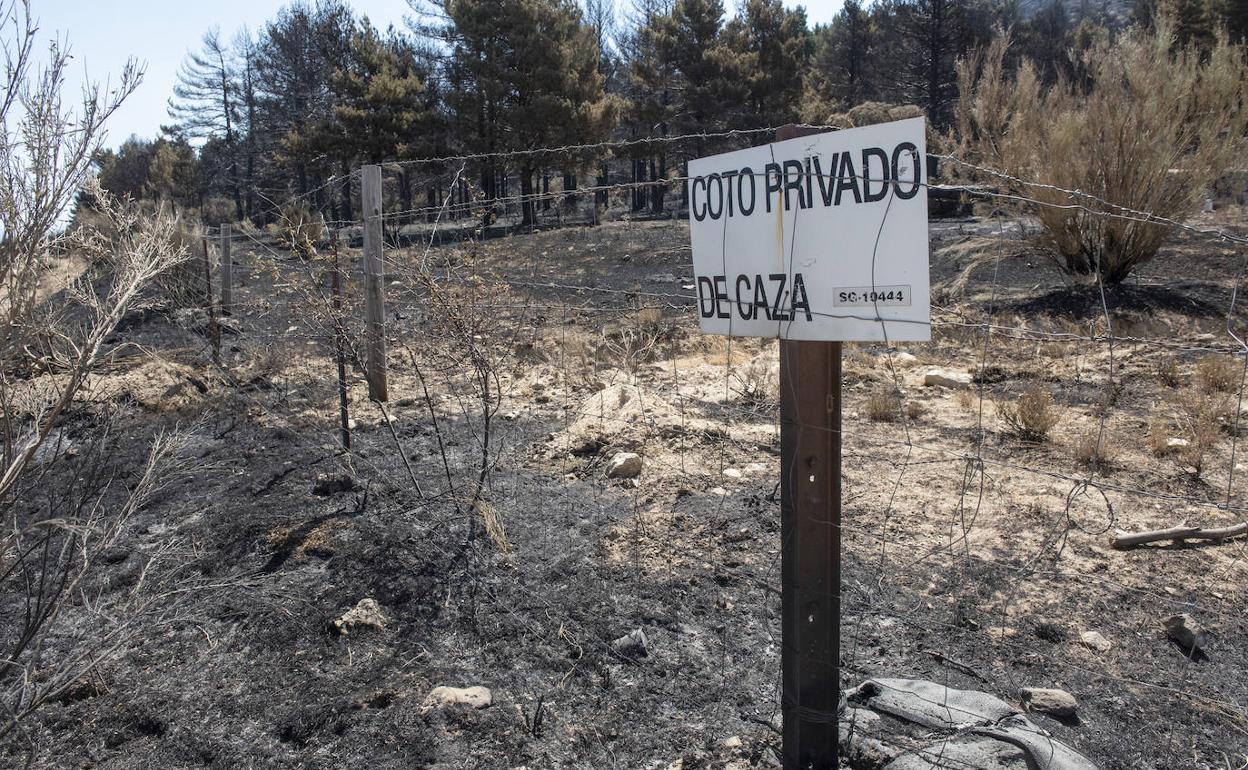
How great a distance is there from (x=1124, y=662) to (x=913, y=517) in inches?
55.7

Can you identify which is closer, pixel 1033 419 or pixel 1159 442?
pixel 1159 442

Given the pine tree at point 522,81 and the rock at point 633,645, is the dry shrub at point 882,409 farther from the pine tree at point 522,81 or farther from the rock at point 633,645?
the pine tree at point 522,81

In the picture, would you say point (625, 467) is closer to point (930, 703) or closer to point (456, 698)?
point (456, 698)

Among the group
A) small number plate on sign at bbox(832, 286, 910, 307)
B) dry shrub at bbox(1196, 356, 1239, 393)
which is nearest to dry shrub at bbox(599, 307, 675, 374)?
dry shrub at bbox(1196, 356, 1239, 393)

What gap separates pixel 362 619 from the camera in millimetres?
3439

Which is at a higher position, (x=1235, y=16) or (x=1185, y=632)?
(x=1235, y=16)

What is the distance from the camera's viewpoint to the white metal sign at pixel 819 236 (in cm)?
195

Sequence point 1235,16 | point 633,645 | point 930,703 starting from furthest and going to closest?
point 1235,16 → point 633,645 → point 930,703

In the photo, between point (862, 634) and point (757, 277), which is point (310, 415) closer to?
point (862, 634)

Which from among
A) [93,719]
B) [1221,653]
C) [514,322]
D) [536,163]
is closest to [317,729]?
[93,719]

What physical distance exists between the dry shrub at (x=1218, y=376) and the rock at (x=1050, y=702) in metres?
4.72

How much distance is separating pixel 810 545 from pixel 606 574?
1.61 metres

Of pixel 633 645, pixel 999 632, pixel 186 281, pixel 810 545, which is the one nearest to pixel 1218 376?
pixel 999 632

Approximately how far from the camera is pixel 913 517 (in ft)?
14.6
